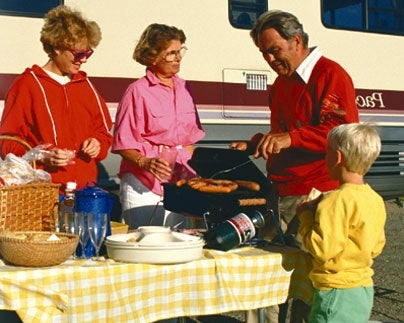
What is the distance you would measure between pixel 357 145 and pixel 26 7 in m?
3.26

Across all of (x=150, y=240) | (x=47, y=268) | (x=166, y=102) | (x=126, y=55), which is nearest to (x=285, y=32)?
(x=166, y=102)

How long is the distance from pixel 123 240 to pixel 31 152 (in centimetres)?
66

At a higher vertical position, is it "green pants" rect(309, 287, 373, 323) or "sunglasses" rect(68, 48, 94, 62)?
"sunglasses" rect(68, 48, 94, 62)

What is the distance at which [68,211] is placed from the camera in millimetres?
2932

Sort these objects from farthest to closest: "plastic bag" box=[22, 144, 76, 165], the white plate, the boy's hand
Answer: "plastic bag" box=[22, 144, 76, 165], the boy's hand, the white plate

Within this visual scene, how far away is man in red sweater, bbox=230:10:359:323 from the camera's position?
3.20m

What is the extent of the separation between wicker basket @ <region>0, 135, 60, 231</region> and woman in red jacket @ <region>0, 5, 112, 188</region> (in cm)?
52

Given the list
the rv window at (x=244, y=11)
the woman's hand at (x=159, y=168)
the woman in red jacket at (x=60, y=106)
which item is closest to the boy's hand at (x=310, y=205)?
the woman's hand at (x=159, y=168)

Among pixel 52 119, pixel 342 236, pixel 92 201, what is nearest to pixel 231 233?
pixel 342 236

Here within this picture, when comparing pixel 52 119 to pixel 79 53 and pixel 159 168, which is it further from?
pixel 159 168

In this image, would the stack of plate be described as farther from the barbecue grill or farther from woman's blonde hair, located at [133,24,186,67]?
woman's blonde hair, located at [133,24,186,67]

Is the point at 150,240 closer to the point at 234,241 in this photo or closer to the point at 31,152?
the point at 234,241

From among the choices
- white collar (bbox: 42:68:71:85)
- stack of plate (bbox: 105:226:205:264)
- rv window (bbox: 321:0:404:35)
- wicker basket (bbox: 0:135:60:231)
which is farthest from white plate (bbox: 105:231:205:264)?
rv window (bbox: 321:0:404:35)

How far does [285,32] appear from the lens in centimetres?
335
